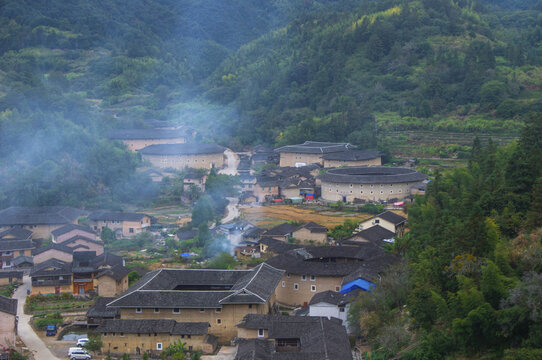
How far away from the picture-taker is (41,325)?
12.8 meters

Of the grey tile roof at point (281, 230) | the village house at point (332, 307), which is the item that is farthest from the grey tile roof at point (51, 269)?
the village house at point (332, 307)

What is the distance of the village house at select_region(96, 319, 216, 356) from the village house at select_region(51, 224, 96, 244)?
7270 mm

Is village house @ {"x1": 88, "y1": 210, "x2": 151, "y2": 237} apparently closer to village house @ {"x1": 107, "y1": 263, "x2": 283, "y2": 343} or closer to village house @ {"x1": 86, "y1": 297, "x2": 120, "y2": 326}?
village house @ {"x1": 86, "y1": 297, "x2": 120, "y2": 326}

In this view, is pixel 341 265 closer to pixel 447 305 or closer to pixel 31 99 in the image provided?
pixel 447 305

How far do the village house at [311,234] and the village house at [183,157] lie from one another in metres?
11.6

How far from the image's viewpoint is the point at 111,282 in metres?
14.4

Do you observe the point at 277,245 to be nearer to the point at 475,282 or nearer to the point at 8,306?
the point at 8,306

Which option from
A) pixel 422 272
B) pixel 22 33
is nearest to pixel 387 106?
pixel 422 272

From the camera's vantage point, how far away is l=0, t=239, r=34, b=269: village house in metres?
17.3

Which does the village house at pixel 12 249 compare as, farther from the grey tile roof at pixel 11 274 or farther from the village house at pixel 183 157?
the village house at pixel 183 157

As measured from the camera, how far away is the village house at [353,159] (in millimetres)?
26250

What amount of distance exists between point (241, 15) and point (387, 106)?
2782 centimetres

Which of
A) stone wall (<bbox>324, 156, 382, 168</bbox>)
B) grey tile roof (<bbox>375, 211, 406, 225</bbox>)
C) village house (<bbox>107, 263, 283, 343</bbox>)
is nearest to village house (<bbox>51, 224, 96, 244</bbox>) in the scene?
village house (<bbox>107, 263, 283, 343</bbox>)

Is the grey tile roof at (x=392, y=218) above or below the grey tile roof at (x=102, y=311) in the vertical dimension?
above
